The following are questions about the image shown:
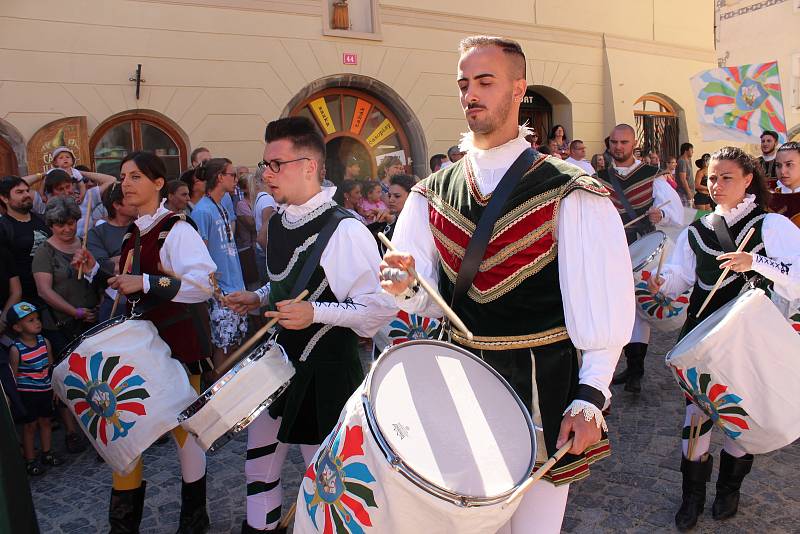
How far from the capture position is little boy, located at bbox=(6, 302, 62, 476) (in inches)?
170

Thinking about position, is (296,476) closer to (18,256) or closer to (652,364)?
(18,256)

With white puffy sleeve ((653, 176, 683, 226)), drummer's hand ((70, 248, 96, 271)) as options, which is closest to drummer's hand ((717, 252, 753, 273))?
white puffy sleeve ((653, 176, 683, 226))

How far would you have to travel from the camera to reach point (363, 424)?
64.9 inches

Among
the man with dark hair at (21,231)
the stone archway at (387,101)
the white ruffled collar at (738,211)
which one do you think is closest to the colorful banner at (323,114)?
the stone archway at (387,101)

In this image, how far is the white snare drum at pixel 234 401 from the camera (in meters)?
2.43

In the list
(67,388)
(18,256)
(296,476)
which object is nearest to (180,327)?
(67,388)

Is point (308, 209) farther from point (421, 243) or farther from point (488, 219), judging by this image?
point (488, 219)

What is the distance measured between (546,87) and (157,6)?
755cm

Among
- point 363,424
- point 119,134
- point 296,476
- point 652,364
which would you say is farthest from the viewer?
point 119,134

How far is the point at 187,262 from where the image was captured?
3211 millimetres

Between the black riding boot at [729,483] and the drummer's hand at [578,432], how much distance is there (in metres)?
1.98

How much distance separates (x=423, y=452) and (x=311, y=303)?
41.4 inches

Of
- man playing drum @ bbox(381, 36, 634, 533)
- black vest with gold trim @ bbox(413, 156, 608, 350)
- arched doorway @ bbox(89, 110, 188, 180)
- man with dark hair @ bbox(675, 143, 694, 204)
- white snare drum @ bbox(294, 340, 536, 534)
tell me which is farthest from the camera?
man with dark hair @ bbox(675, 143, 694, 204)

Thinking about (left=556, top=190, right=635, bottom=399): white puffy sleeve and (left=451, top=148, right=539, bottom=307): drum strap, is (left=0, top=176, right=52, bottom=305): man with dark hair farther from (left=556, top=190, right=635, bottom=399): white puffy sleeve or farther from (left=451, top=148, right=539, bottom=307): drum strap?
(left=556, top=190, right=635, bottom=399): white puffy sleeve
